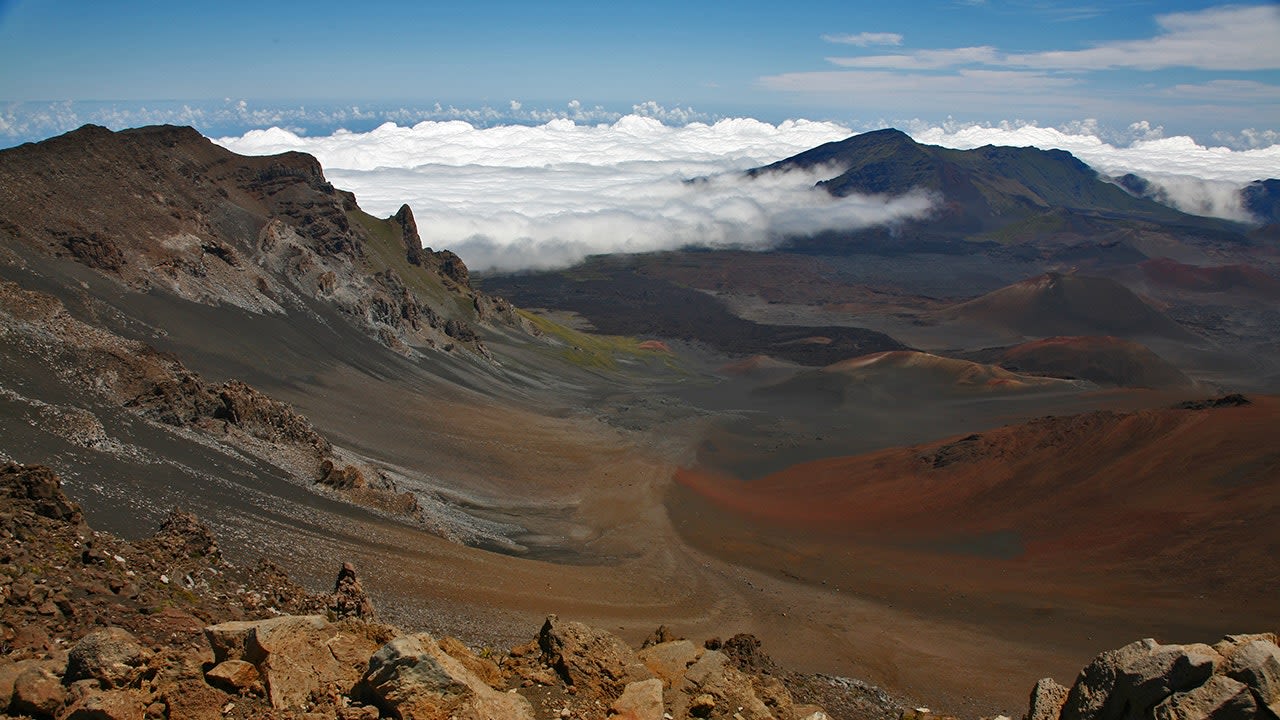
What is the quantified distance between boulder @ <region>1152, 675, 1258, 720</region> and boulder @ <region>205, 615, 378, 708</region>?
10.4m

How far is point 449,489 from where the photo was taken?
4797 cm

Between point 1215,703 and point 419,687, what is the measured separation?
31.8 feet

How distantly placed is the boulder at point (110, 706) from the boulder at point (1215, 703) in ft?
40.0

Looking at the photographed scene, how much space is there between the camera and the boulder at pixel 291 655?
10422 mm

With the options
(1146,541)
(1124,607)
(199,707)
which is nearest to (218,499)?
(199,707)

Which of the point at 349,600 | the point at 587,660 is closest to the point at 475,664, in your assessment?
the point at 587,660

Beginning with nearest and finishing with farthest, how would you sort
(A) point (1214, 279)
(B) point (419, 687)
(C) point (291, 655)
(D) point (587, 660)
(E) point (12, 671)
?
(E) point (12, 671) → (B) point (419, 687) → (C) point (291, 655) → (D) point (587, 660) → (A) point (1214, 279)

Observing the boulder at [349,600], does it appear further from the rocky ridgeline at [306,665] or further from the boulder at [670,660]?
the boulder at [670,660]

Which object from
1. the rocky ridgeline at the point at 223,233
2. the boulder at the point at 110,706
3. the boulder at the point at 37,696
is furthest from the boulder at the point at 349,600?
the rocky ridgeline at the point at 223,233

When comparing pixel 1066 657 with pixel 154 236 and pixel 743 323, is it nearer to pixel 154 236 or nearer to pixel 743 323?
pixel 154 236

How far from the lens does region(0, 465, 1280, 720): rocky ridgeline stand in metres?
9.93

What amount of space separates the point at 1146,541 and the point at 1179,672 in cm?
3384

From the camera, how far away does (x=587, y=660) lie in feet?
46.2

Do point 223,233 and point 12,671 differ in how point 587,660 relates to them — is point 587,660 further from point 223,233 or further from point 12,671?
point 223,233
